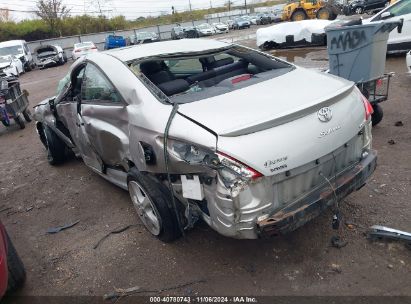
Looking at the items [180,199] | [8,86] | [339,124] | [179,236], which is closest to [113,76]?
[180,199]

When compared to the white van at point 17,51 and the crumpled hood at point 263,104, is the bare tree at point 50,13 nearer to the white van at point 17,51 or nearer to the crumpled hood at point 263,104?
the white van at point 17,51

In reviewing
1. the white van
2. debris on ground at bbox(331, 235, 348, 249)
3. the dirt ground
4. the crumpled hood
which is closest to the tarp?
the dirt ground

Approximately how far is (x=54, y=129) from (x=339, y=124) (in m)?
3.96

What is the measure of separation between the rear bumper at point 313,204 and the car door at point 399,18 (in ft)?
24.2

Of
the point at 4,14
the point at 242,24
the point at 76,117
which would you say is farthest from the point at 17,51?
the point at 4,14

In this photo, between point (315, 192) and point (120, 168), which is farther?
point (120, 168)

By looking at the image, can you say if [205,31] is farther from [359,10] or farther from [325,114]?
[325,114]

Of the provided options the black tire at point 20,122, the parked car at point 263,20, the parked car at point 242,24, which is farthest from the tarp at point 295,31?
the parked car at point 263,20

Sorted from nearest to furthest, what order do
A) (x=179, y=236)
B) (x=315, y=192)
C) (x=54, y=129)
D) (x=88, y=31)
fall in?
(x=315, y=192)
(x=179, y=236)
(x=54, y=129)
(x=88, y=31)

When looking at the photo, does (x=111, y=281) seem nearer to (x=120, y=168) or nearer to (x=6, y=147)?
(x=120, y=168)

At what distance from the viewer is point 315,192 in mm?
2578

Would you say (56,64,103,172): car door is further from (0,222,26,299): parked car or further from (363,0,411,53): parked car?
(363,0,411,53): parked car

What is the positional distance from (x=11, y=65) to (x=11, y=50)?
211 inches

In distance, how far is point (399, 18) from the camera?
8.70 meters
